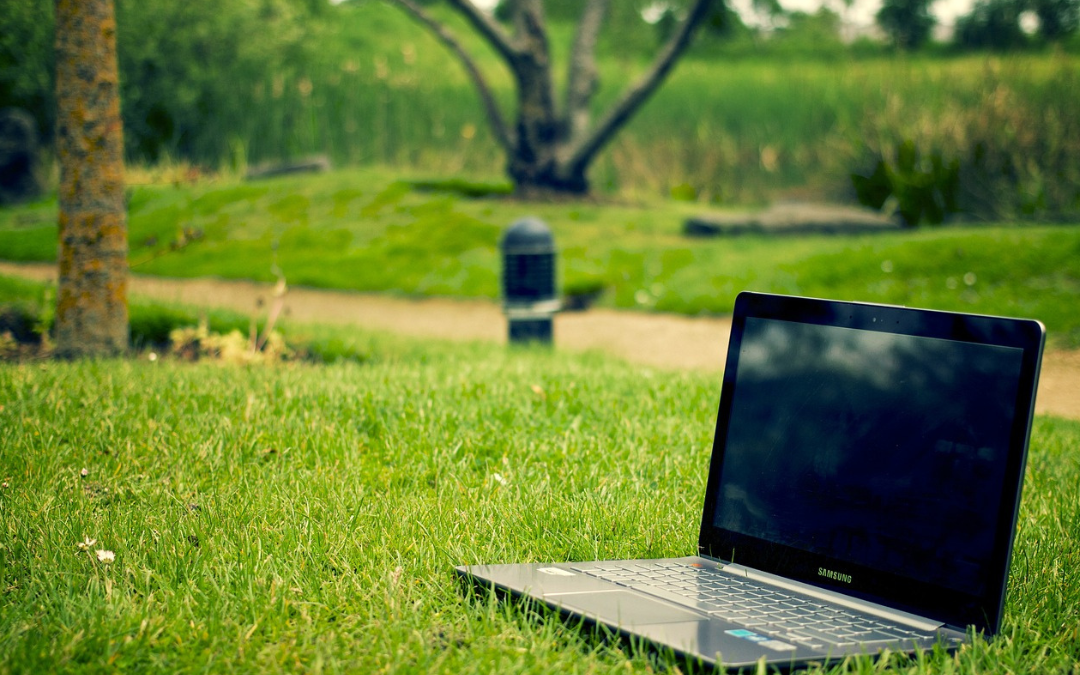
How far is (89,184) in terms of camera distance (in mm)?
5410

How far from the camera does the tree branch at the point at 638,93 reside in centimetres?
1300

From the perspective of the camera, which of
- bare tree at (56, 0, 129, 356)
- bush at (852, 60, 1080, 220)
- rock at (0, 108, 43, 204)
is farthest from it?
rock at (0, 108, 43, 204)

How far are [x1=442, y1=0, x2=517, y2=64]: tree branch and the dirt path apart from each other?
189 inches

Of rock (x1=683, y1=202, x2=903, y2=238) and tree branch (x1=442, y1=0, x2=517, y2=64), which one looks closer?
rock (x1=683, y1=202, x2=903, y2=238)

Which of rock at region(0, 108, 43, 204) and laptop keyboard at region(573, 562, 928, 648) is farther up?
rock at region(0, 108, 43, 204)

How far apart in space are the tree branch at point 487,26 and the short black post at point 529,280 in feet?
23.9

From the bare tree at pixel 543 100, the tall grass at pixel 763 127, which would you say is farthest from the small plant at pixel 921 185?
the bare tree at pixel 543 100

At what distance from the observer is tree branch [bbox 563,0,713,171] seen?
13000 millimetres

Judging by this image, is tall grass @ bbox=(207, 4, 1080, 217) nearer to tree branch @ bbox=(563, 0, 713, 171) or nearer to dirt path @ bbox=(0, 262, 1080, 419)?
tree branch @ bbox=(563, 0, 713, 171)

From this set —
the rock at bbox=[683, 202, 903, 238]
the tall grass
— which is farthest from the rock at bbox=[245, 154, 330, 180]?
the rock at bbox=[683, 202, 903, 238]

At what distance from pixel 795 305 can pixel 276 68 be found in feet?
63.3

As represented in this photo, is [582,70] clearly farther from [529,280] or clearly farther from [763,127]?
[529,280]

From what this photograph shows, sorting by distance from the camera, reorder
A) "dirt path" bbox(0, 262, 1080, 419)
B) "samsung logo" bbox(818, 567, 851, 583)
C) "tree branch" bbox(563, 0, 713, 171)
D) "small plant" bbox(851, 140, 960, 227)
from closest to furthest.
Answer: "samsung logo" bbox(818, 567, 851, 583) < "dirt path" bbox(0, 262, 1080, 419) < "tree branch" bbox(563, 0, 713, 171) < "small plant" bbox(851, 140, 960, 227)

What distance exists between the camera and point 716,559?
235 cm
